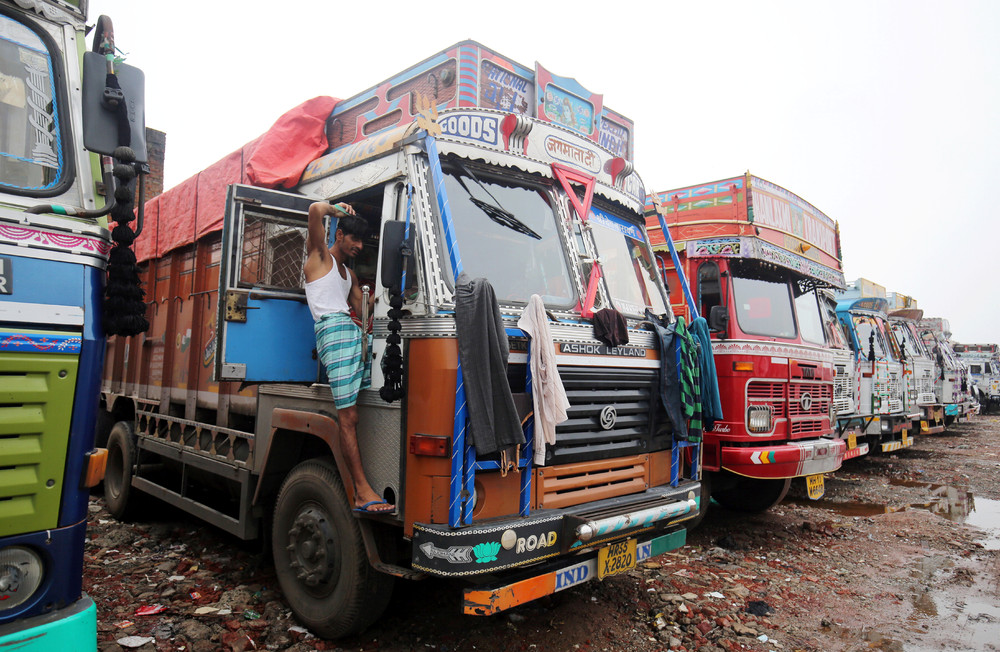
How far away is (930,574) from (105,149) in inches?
276

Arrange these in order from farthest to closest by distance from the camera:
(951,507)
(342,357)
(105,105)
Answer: (951,507)
(342,357)
(105,105)

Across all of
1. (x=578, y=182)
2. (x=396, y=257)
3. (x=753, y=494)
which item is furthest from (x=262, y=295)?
(x=753, y=494)

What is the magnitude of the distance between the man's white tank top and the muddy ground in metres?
2.05

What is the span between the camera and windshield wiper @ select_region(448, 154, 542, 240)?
3.79 metres

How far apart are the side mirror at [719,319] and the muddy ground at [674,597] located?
7.40 ft

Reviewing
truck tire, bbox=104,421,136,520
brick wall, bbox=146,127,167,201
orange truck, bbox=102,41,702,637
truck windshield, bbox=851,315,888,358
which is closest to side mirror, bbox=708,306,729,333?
orange truck, bbox=102,41,702,637

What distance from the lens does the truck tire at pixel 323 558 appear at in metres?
3.50

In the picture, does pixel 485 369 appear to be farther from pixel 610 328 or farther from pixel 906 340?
pixel 906 340

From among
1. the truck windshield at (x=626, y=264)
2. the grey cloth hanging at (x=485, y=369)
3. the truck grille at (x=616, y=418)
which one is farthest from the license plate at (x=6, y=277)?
the truck windshield at (x=626, y=264)

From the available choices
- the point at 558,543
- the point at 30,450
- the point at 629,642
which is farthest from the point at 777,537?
the point at 30,450

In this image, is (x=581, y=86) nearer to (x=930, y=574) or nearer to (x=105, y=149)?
(x=105, y=149)

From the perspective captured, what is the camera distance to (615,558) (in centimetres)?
370

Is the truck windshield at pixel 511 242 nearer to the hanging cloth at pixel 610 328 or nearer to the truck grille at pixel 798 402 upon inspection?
the hanging cloth at pixel 610 328

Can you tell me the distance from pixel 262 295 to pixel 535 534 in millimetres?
2358
